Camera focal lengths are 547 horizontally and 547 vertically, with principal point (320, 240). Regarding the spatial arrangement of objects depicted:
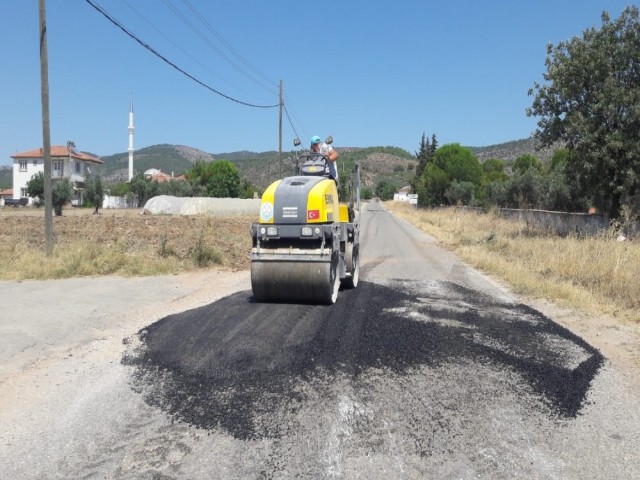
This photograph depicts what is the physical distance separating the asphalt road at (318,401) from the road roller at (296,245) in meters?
0.44

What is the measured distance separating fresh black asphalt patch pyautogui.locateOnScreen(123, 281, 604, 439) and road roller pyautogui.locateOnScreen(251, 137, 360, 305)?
0.93 ft

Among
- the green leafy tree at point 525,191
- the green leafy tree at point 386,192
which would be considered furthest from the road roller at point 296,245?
the green leafy tree at point 386,192

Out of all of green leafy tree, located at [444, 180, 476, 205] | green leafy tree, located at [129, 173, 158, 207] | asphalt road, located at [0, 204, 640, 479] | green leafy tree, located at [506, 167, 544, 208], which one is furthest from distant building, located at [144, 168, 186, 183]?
asphalt road, located at [0, 204, 640, 479]

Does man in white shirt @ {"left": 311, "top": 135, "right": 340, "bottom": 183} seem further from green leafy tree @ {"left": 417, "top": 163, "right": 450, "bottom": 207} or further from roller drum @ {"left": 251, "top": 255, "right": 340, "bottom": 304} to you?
green leafy tree @ {"left": 417, "top": 163, "right": 450, "bottom": 207}

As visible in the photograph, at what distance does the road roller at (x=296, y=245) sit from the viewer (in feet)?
26.9

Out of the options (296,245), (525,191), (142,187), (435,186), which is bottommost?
(296,245)

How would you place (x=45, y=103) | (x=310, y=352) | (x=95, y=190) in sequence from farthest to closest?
(x=95, y=190) → (x=45, y=103) → (x=310, y=352)

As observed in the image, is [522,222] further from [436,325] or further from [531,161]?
[531,161]

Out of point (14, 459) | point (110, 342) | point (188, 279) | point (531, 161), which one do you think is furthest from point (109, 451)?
point (531, 161)

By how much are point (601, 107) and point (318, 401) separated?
64.0ft

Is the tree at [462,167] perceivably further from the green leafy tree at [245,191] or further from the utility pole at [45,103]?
the utility pole at [45,103]

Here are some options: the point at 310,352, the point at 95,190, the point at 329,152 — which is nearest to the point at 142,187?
the point at 95,190

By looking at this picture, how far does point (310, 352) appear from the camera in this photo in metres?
6.21

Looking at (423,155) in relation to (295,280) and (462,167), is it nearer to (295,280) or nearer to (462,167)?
(462,167)
